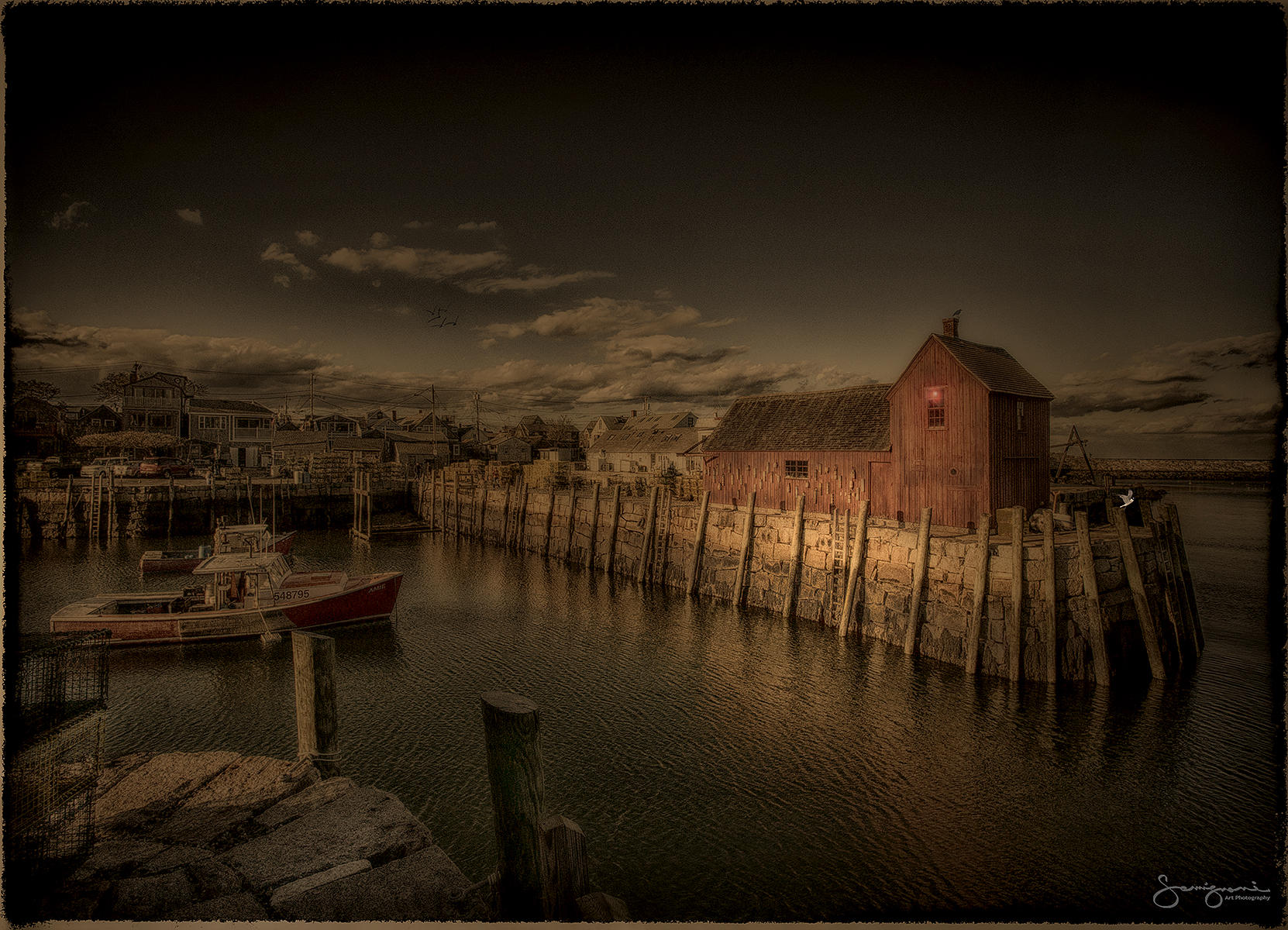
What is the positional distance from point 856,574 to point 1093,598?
5.55 metres

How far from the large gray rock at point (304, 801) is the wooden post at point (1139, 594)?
15.1 metres

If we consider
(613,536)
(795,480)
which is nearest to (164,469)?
(613,536)

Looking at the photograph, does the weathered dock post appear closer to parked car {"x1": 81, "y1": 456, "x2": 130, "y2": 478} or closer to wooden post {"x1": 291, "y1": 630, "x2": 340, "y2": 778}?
wooden post {"x1": 291, "y1": 630, "x2": 340, "y2": 778}

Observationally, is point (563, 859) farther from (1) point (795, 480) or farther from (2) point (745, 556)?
(1) point (795, 480)

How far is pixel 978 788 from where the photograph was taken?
9.50m

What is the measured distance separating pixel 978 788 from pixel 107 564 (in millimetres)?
33625

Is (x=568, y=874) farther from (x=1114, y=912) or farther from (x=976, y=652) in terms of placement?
(x=976, y=652)

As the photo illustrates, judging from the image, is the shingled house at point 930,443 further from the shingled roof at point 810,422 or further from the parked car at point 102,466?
the parked car at point 102,466

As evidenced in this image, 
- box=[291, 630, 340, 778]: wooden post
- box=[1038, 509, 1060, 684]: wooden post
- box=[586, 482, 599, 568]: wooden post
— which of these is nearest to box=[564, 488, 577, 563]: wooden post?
box=[586, 482, 599, 568]: wooden post

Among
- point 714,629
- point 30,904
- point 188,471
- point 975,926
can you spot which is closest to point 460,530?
point 188,471

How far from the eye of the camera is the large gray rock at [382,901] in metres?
5.27

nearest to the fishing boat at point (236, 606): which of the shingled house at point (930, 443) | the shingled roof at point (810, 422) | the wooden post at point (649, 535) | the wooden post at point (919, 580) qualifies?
the wooden post at point (649, 535)

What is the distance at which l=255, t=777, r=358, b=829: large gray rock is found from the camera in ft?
20.4

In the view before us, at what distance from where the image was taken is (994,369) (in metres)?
16.5
